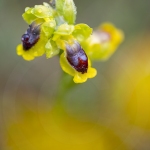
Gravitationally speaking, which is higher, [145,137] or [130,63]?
[130,63]

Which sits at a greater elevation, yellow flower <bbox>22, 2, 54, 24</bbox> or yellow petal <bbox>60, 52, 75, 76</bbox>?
yellow flower <bbox>22, 2, 54, 24</bbox>

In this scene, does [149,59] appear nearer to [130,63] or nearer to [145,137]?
[130,63]

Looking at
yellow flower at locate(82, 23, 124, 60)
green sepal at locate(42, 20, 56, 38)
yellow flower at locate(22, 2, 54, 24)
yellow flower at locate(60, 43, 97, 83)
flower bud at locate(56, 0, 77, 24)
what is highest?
yellow flower at locate(82, 23, 124, 60)

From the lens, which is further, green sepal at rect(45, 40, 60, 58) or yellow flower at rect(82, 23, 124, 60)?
yellow flower at rect(82, 23, 124, 60)

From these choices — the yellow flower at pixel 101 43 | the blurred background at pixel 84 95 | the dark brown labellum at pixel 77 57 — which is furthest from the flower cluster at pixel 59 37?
the blurred background at pixel 84 95

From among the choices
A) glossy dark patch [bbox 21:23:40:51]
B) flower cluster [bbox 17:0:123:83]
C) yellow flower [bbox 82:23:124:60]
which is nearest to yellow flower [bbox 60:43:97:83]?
flower cluster [bbox 17:0:123:83]

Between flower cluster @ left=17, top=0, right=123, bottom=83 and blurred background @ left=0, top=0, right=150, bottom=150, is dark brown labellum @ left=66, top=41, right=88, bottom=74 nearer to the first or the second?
flower cluster @ left=17, top=0, right=123, bottom=83

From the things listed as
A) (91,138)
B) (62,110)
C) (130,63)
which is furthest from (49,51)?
(130,63)
